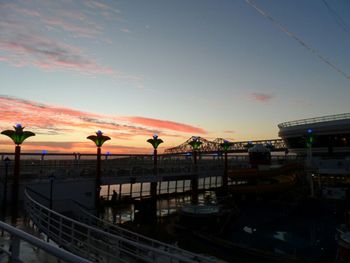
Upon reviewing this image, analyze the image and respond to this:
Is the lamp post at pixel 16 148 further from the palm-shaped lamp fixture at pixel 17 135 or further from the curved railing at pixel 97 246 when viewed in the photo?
the curved railing at pixel 97 246

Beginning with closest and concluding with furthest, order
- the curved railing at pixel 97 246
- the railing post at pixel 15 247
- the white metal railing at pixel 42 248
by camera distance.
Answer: the white metal railing at pixel 42 248 < the railing post at pixel 15 247 < the curved railing at pixel 97 246

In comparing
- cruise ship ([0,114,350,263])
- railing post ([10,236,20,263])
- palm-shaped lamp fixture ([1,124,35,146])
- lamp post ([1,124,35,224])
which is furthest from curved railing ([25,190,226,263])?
palm-shaped lamp fixture ([1,124,35,146])

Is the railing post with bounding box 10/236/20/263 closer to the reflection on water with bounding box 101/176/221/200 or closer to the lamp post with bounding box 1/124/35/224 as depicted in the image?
the lamp post with bounding box 1/124/35/224

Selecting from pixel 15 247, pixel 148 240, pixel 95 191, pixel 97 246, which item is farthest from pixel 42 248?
pixel 95 191

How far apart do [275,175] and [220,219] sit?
73.4ft

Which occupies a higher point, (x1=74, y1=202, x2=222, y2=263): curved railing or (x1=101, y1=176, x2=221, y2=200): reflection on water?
(x1=74, y1=202, x2=222, y2=263): curved railing

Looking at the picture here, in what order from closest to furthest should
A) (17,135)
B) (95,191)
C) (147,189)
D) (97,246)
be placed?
1. (97,246)
2. (17,135)
3. (95,191)
4. (147,189)

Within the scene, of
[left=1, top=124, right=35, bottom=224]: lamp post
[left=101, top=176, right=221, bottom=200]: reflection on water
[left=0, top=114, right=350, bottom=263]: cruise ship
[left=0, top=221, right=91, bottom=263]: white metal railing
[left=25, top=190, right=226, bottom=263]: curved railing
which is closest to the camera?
[left=0, top=221, right=91, bottom=263]: white metal railing

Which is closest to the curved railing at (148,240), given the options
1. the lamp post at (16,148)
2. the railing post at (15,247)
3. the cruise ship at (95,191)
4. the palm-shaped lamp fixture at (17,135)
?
the cruise ship at (95,191)

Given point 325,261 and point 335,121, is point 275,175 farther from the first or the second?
point 325,261

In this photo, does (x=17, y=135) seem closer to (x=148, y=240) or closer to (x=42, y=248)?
(x=148, y=240)

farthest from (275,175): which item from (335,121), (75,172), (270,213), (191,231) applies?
(75,172)

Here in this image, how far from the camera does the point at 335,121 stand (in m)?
Result: 56.0

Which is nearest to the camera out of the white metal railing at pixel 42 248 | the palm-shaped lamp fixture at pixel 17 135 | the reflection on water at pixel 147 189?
the white metal railing at pixel 42 248
